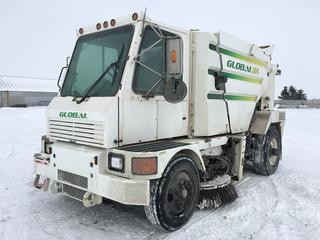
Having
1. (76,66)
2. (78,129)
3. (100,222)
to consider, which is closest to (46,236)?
(100,222)

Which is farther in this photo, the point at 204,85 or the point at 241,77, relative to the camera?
the point at 241,77

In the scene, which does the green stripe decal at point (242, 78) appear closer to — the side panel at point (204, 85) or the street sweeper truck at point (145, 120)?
the street sweeper truck at point (145, 120)

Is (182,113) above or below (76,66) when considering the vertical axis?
below

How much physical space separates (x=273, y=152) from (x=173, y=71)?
4201 millimetres

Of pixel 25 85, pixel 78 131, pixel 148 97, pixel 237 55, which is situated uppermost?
pixel 25 85

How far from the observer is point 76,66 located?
4.35 meters

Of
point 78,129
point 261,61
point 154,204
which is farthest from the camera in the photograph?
point 261,61

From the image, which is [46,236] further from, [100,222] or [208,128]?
[208,128]

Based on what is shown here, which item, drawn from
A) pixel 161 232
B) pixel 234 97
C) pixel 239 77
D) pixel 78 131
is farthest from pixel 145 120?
pixel 239 77

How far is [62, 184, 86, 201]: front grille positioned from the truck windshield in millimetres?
1197

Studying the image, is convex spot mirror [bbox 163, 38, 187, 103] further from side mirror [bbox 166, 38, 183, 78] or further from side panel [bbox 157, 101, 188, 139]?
side panel [bbox 157, 101, 188, 139]

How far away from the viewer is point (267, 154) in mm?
6355

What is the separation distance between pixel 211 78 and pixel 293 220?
229 cm

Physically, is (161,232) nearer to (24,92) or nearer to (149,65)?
(149,65)
